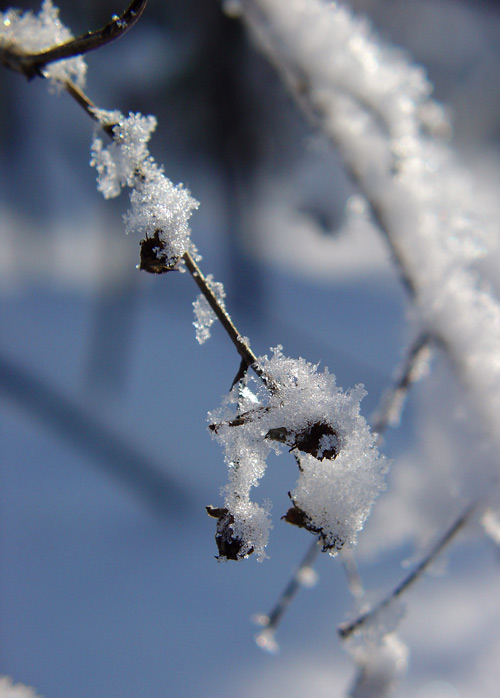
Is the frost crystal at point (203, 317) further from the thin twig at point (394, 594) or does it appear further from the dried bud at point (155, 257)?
the thin twig at point (394, 594)

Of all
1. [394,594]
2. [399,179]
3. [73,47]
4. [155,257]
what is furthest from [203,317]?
[399,179]

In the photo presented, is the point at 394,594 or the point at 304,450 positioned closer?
the point at 304,450

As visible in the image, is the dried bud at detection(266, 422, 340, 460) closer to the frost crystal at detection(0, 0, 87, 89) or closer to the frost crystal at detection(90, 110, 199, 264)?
the frost crystal at detection(90, 110, 199, 264)

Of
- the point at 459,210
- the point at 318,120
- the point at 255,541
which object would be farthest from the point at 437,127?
the point at 255,541

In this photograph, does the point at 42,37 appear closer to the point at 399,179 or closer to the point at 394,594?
the point at 399,179

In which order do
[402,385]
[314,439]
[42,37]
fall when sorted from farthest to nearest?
[402,385]
[42,37]
[314,439]

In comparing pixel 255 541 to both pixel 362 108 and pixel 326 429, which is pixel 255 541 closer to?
pixel 326 429

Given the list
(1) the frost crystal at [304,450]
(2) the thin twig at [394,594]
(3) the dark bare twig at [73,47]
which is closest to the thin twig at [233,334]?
(1) the frost crystal at [304,450]
